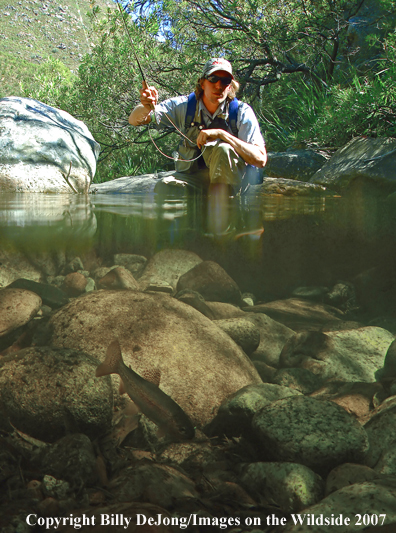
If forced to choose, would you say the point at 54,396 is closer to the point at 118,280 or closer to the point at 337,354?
the point at 118,280

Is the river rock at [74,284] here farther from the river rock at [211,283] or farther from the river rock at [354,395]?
the river rock at [354,395]

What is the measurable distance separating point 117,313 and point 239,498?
4.46ft

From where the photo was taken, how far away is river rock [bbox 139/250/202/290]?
3.34 metres

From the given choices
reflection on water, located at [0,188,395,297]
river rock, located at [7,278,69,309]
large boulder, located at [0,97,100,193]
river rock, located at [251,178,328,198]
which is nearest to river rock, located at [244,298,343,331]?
reflection on water, located at [0,188,395,297]

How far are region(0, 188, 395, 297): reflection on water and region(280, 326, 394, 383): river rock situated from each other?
34.5 inches

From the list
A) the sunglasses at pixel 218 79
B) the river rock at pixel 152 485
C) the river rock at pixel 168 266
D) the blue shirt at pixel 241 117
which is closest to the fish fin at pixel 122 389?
the river rock at pixel 152 485

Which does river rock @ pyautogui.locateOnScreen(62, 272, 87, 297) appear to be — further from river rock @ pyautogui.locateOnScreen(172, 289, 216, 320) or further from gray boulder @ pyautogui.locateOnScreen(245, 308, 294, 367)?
gray boulder @ pyautogui.locateOnScreen(245, 308, 294, 367)

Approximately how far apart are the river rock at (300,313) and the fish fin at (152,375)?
119 cm

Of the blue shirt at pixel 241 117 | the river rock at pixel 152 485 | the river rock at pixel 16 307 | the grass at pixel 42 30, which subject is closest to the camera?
the river rock at pixel 152 485

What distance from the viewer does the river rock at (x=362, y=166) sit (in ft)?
27.7

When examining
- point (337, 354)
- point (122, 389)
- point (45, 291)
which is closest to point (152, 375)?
point (122, 389)

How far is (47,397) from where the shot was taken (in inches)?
76.4

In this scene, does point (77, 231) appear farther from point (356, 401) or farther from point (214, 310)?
point (356, 401)

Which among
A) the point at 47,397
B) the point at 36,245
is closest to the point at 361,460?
the point at 47,397
